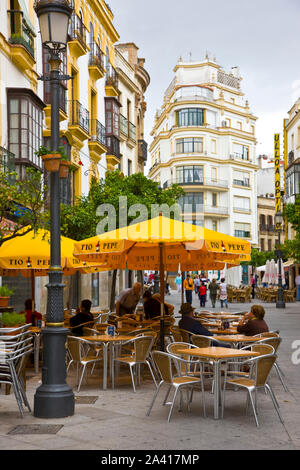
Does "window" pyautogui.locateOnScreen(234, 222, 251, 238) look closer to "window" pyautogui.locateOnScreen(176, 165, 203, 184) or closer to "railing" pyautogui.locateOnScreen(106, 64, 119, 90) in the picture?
"window" pyautogui.locateOnScreen(176, 165, 203, 184)

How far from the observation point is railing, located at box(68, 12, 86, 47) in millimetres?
25938

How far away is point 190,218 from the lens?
71688mm

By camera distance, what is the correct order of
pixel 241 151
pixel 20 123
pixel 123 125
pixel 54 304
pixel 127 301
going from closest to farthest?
pixel 54 304
pixel 127 301
pixel 20 123
pixel 123 125
pixel 241 151

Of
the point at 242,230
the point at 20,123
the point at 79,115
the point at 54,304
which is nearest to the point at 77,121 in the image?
the point at 79,115

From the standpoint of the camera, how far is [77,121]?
26.5 meters

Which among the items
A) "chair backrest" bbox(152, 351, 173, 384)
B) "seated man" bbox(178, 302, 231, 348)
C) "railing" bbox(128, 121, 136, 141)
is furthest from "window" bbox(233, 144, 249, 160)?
"chair backrest" bbox(152, 351, 173, 384)

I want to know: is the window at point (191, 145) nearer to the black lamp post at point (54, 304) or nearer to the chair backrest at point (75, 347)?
the chair backrest at point (75, 347)

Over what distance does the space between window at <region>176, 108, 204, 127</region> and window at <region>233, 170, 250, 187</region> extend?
7.30 metres

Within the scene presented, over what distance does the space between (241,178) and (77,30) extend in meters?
50.7

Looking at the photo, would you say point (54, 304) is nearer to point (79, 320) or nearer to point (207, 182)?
point (79, 320)

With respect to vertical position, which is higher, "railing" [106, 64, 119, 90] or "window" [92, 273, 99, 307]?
"railing" [106, 64, 119, 90]

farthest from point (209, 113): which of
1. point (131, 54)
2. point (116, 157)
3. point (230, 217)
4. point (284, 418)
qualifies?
point (284, 418)

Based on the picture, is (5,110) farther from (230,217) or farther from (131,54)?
(230,217)

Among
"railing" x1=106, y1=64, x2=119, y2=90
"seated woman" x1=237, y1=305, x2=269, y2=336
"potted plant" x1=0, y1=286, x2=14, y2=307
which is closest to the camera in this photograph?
"seated woman" x1=237, y1=305, x2=269, y2=336
